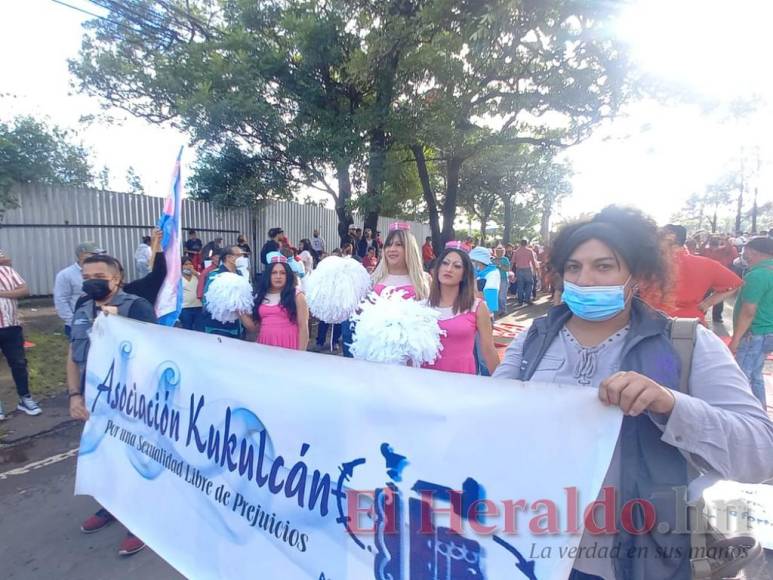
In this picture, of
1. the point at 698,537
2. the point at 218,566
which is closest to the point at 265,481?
the point at 218,566

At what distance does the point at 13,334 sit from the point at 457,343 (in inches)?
168

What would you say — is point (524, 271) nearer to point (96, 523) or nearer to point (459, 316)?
point (459, 316)

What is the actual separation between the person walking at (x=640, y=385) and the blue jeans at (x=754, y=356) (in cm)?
338

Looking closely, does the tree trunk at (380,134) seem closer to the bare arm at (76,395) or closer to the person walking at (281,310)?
the person walking at (281,310)

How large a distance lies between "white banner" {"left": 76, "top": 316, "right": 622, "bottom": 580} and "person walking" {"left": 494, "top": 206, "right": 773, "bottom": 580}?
10 centimetres

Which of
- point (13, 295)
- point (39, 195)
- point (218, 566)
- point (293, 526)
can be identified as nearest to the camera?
point (293, 526)

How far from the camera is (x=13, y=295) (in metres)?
4.27

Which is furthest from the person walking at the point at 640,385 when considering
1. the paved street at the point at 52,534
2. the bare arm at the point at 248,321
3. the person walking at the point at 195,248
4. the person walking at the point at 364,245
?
the person walking at the point at 364,245

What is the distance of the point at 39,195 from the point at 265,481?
9538mm

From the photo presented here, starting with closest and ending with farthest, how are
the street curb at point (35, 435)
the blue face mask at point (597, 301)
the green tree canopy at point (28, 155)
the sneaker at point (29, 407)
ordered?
the blue face mask at point (597, 301) → the street curb at point (35, 435) → the sneaker at point (29, 407) → the green tree canopy at point (28, 155)

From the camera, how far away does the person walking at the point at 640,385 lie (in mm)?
1094

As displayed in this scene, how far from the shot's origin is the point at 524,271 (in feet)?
40.2

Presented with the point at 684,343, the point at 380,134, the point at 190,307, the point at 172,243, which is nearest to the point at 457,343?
the point at 684,343

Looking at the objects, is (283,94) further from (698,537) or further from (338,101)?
(698,537)
